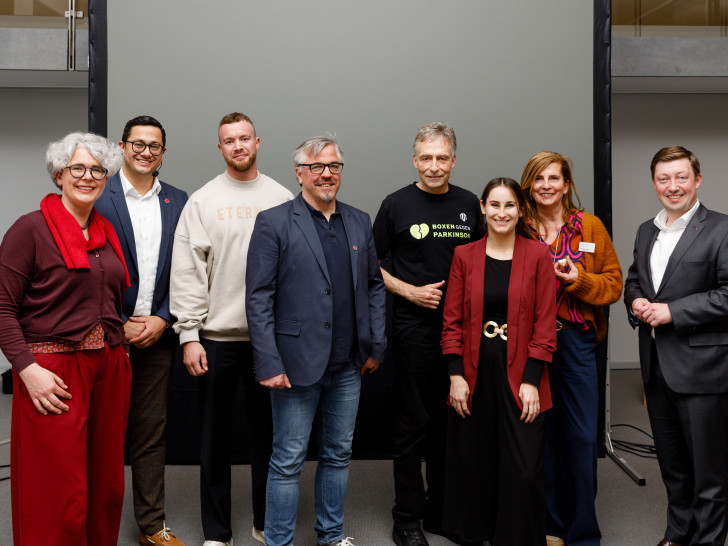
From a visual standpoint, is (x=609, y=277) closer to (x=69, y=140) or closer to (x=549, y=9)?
(x=549, y=9)

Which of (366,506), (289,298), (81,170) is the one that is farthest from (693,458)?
(81,170)

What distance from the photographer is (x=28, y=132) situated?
6.36 metres

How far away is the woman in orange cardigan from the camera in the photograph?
2438 millimetres

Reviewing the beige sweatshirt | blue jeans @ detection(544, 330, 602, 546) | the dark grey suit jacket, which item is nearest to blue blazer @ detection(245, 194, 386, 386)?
the beige sweatshirt

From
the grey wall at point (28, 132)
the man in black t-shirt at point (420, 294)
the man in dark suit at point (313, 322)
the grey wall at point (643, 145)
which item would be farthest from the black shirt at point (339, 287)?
the grey wall at point (28, 132)

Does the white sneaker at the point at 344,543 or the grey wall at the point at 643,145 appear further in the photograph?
the grey wall at the point at 643,145

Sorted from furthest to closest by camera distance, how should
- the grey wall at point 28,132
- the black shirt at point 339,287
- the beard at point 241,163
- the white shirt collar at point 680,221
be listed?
the grey wall at point 28,132, the beard at point 241,163, the white shirt collar at point 680,221, the black shirt at point 339,287

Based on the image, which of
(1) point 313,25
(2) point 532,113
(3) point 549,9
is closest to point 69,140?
(1) point 313,25

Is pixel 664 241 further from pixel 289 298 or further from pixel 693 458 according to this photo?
pixel 289 298

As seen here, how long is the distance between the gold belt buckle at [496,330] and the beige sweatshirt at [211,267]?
0.98 m

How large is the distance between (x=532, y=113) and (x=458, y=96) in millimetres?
Answer: 464

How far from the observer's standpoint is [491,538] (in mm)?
2330

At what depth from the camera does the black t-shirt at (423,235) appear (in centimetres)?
250

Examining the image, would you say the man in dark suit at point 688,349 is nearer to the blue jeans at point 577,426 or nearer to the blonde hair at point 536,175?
the blue jeans at point 577,426
